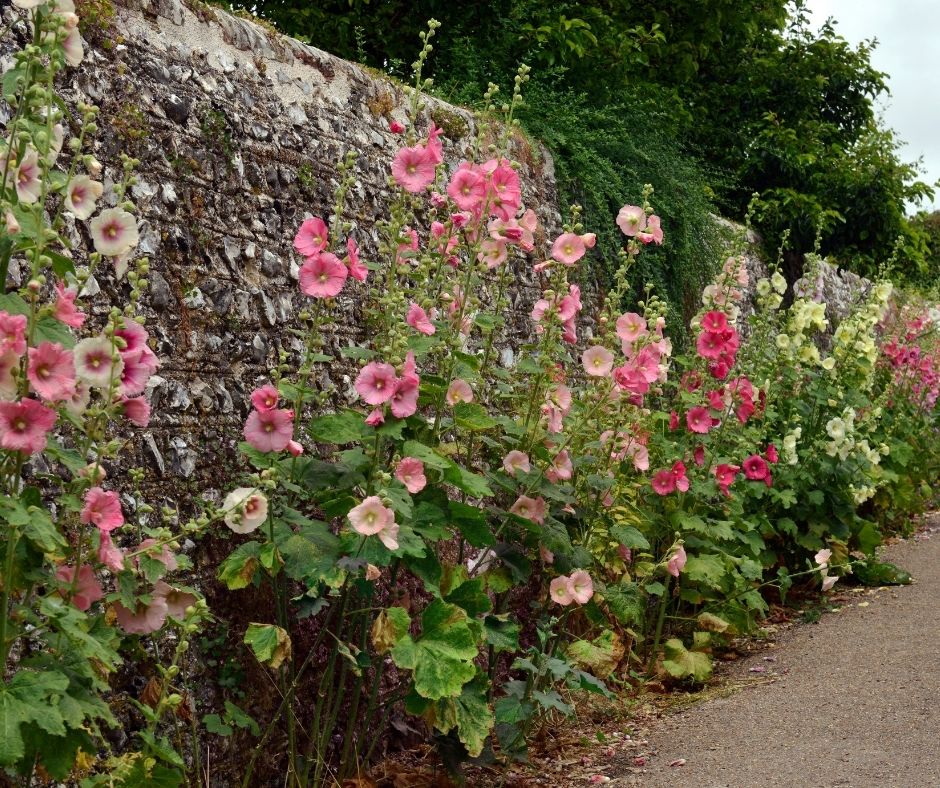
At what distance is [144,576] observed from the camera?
7.91 feet

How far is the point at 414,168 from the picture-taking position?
2.94 m

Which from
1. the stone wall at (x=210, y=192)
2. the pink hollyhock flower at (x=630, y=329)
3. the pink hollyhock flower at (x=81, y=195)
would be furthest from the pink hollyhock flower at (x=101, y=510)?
the pink hollyhock flower at (x=630, y=329)

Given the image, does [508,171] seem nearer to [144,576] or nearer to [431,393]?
[431,393]

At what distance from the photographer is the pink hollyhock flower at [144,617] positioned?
2.32 metres

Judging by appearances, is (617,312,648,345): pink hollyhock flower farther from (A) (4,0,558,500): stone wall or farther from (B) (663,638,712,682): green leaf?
(B) (663,638,712,682): green leaf

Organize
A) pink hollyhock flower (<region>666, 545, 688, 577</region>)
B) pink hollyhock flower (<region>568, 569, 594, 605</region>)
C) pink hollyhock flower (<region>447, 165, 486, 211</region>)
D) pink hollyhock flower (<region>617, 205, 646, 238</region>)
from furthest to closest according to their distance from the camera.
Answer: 1. pink hollyhock flower (<region>666, 545, 688, 577</region>)
2. pink hollyhock flower (<region>617, 205, 646, 238</region>)
3. pink hollyhock flower (<region>568, 569, 594, 605</region>)
4. pink hollyhock flower (<region>447, 165, 486, 211</region>)

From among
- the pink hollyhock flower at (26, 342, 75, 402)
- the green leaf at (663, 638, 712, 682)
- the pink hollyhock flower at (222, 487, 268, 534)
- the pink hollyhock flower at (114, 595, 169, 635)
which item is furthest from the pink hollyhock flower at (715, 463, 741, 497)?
the pink hollyhock flower at (26, 342, 75, 402)

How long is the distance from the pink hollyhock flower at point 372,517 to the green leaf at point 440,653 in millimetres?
311

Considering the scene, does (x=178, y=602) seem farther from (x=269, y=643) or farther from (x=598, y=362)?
(x=598, y=362)

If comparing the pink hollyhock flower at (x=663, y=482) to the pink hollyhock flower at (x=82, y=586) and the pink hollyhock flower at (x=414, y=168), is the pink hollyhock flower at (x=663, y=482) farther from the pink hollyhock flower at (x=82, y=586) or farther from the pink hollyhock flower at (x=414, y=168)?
the pink hollyhock flower at (x=82, y=586)

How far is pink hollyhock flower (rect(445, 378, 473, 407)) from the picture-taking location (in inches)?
118

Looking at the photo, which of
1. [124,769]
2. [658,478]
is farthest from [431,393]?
[658,478]

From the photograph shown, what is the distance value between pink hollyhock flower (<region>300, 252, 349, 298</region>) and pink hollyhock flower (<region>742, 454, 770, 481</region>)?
2.80 m

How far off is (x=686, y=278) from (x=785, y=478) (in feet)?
4.55
